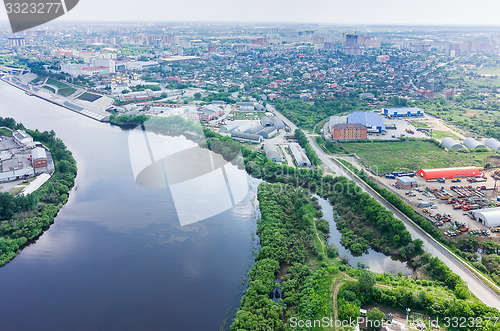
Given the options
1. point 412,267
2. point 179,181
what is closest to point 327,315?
point 412,267

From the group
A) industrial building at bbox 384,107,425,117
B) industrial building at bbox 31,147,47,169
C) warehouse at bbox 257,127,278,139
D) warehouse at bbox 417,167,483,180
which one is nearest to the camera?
warehouse at bbox 417,167,483,180

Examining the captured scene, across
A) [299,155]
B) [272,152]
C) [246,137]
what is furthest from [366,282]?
[246,137]

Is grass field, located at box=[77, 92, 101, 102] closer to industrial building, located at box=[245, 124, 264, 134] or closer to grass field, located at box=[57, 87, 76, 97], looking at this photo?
grass field, located at box=[57, 87, 76, 97]

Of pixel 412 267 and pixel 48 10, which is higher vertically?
pixel 48 10

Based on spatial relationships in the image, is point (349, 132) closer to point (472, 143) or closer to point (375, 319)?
point (472, 143)

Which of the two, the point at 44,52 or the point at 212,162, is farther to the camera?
the point at 44,52

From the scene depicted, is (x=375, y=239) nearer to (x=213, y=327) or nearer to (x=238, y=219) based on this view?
(x=238, y=219)

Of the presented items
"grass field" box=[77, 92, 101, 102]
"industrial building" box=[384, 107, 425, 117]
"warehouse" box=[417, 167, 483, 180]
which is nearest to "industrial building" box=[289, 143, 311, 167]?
"warehouse" box=[417, 167, 483, 180]
